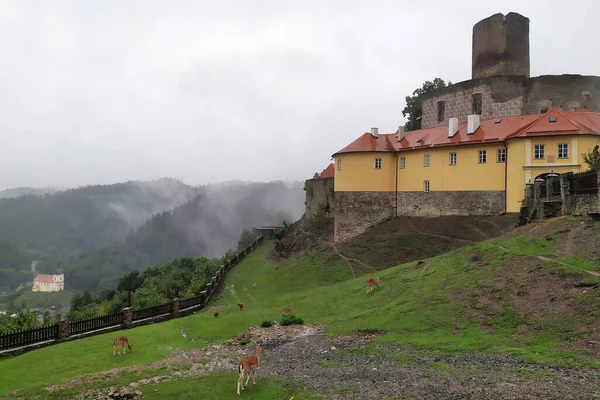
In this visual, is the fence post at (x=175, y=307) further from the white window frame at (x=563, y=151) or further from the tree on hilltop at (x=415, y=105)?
the tree on hilltop at (x=415, y=105)

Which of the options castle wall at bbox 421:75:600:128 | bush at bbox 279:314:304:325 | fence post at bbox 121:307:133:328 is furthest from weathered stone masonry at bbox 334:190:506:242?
bush at bbox 279:314:304:325

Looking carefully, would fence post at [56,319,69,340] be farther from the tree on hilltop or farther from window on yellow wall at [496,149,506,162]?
the tree on hilltop

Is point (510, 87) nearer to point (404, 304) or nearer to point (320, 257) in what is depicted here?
point (320, 257)

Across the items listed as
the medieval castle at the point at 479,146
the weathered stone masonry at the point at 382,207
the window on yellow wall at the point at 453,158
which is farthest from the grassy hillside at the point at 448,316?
the window on yellow wall at the point at 453,158

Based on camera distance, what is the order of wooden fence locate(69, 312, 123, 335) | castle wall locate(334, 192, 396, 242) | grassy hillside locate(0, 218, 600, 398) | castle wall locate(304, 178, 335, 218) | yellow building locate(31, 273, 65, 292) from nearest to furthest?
grassy hillside locate(0, 218, 600, 398) < wooden fence locate(69, 312, 123, 335) < castle wall locate(334, 192, 396, 242) < castle wall locate(304, 178, 335, 218) < yellow building locate(31, 273, 65, 292)

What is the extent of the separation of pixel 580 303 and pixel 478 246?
11.2 meters

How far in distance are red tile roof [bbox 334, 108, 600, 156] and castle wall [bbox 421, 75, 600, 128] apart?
10632 millimetres

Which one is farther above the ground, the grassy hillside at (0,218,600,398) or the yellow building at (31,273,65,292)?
the grassy hillside at (0,218,600,398)

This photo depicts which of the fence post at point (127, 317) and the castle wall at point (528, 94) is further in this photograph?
the castle wall at point (528, 94)

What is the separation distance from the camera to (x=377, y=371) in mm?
13695

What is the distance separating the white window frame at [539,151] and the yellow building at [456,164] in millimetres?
74

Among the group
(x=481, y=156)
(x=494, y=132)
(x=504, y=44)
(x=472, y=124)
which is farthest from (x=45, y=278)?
(x=494, y=132)

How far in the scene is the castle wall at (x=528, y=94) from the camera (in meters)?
51.4

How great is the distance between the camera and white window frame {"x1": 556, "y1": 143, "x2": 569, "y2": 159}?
117 feet
